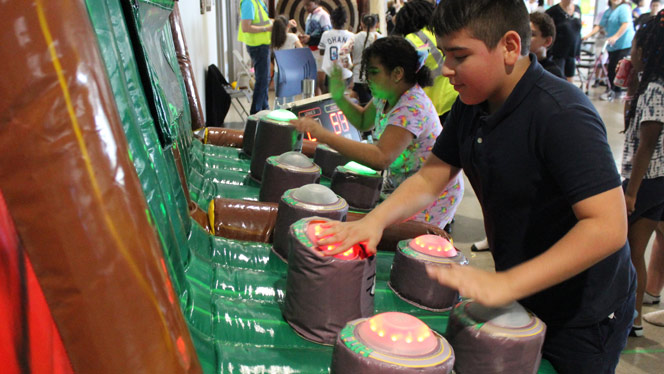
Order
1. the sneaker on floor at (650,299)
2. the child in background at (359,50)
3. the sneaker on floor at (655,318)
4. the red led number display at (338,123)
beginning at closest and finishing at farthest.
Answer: the sneaker on floor at (655,318) < the sneaker on floor at (650,299) < the red led number display at (338,123) < the child in background at (359,50)

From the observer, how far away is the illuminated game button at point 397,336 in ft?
3.05

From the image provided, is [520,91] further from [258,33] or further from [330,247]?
[258,33]

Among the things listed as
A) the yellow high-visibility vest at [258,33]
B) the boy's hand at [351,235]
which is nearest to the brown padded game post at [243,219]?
the boy's hand at [351,235]

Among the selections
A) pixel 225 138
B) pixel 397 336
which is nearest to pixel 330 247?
pixel 397 336

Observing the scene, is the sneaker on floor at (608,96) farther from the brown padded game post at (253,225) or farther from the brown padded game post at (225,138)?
the brown padded game post at (253,225)

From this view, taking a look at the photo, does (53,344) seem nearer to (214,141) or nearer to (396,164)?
(396,164)

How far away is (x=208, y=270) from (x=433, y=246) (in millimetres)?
622

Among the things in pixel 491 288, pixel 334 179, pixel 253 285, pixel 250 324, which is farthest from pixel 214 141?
pixel 491 288

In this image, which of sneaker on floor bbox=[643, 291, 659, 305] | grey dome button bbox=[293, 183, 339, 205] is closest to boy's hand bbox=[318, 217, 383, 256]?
grey dome button bbox=[293, 183, 339, 205]

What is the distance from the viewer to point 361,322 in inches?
39.3

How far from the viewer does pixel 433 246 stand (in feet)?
4.90

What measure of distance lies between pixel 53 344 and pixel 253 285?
858 mm

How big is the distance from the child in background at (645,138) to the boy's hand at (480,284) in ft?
4.46

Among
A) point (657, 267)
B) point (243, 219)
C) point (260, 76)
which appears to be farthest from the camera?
point (260, 76)
